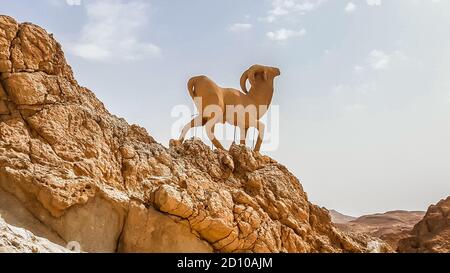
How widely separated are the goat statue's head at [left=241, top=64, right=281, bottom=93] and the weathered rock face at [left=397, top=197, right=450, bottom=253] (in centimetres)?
825

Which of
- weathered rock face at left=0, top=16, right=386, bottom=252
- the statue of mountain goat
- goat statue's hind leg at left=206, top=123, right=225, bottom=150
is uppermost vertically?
the statue of mountain goat

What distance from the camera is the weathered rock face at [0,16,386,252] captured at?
611 cm

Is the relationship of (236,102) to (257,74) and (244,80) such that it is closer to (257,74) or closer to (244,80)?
(244,80)

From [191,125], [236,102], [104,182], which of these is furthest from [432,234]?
[104,182]

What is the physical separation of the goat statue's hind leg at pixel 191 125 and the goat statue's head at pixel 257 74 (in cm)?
150

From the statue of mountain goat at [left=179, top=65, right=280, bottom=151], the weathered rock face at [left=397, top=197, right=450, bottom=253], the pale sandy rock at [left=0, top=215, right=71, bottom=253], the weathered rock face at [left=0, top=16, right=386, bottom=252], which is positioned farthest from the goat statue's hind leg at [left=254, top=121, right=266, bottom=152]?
the weathered rock face at [left=397, top=197, right=450, bottom=253]

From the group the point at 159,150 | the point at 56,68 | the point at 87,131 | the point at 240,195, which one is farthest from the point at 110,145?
the point at 240,195

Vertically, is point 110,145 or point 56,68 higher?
point 56,68

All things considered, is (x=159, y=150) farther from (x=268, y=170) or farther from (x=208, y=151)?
(x=268, y=170)

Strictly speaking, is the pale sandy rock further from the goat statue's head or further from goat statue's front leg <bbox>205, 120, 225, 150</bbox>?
the goat statue's head

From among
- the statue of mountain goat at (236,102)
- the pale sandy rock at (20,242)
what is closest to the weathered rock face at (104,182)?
the pale sandy rock at (20,242)

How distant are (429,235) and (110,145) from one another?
13.0 m

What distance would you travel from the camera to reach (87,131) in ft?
23.3

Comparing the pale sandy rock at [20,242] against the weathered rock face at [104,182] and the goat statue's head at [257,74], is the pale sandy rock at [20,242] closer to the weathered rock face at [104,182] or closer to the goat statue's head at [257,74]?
the weathered rock face at [104,182]
